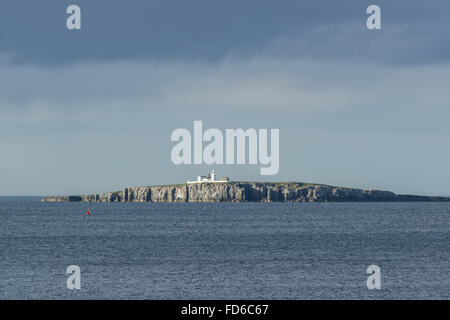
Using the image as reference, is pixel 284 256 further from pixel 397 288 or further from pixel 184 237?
pixel 184 237

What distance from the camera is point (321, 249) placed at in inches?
3711

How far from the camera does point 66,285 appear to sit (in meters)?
59.9

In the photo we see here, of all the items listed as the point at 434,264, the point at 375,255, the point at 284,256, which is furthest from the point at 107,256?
the point at 434,264

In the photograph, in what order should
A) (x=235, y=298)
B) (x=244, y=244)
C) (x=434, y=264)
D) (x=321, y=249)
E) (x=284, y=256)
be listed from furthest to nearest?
1. (x=244, y=244)
2. (x=321, y=249)
3. (x=284, y=256)
4. (x=434, y=264)
5. (x=235, y=298)

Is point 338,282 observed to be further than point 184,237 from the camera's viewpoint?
No

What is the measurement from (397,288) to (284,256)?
27342 millimetres

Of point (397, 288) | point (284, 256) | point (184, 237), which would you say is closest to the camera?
point (397, 288)

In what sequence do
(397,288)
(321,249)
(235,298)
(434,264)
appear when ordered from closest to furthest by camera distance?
(235,298) < (397,288) < (434,264) < (321,249)
